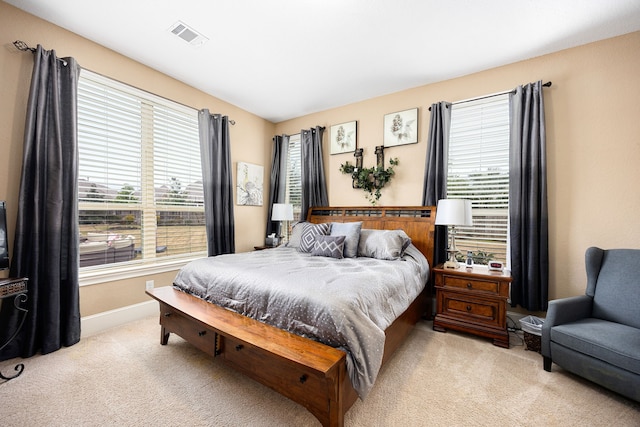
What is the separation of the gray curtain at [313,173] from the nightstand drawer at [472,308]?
221cm

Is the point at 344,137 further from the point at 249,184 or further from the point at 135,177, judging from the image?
the point at 135,177

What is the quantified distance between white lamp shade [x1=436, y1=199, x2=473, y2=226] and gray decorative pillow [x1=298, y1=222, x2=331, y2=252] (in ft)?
4.44

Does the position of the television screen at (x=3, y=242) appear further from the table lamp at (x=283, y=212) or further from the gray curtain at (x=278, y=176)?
the gray curtain at (x=278, y=176)

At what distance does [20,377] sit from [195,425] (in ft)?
5.05

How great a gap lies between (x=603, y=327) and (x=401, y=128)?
2761 millimetres

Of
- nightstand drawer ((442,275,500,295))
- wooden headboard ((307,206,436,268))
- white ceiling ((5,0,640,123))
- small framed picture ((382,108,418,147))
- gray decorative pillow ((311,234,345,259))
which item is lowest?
nightstand drawer ((442,275,500,295))

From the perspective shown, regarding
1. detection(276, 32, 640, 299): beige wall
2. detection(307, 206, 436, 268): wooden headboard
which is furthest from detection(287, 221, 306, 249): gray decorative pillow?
detection(276, 32, 640, 299): beige wall

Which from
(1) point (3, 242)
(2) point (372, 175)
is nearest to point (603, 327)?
(2) point (372, 175)

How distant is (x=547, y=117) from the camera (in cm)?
270

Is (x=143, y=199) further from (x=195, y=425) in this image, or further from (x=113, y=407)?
(x=195, y=425)

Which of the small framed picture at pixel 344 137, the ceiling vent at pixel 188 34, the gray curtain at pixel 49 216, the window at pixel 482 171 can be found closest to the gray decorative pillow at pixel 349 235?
the window at pixel 482 171

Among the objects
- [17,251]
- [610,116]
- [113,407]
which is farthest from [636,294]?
[17,251]

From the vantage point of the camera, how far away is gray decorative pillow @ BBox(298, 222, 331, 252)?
10.2 feet

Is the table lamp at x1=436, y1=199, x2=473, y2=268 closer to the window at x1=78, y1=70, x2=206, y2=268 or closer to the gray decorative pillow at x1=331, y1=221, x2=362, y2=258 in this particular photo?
the gray decorative pillow at x1=331, y1=221, x2=362, y2=258
